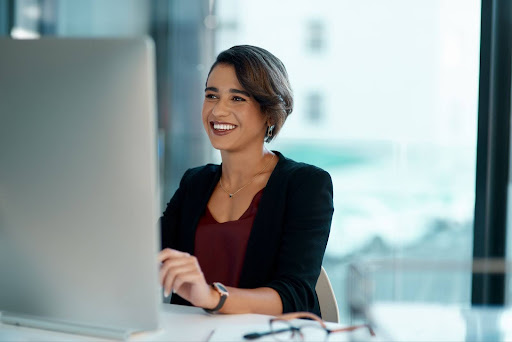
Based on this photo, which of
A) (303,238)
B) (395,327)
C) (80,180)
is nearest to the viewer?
(80,180)

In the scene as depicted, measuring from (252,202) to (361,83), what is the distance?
197cm

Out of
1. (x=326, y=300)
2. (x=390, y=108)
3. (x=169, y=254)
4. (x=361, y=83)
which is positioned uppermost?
(x=361, y=83)

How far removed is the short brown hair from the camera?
1729 mm

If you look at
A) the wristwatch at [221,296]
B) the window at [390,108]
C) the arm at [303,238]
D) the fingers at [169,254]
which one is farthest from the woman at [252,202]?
the window at [390,108]

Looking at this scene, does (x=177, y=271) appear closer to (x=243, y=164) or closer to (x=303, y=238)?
(x=303, y=238)

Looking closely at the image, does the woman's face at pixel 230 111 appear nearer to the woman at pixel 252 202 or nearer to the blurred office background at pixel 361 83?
the woman at pixel 252 202

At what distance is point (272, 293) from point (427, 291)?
6.74 ft

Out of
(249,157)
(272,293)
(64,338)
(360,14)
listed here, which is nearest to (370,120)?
(360,14)

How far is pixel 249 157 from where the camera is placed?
6.02ft

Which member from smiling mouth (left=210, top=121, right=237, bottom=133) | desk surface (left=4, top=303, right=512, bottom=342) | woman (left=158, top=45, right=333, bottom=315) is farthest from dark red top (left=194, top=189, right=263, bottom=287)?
desk surface (left=4, top=303, right=512, bottom=342)

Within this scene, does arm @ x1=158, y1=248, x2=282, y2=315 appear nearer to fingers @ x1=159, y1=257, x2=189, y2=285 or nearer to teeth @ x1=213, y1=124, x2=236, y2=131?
fingers @ x1=159, y1=257, x2=189, y2=285

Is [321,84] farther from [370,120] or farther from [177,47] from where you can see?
[177,47]

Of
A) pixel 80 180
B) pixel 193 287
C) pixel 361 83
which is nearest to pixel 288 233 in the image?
pixel 193 287

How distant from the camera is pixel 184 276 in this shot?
3.87 ft
